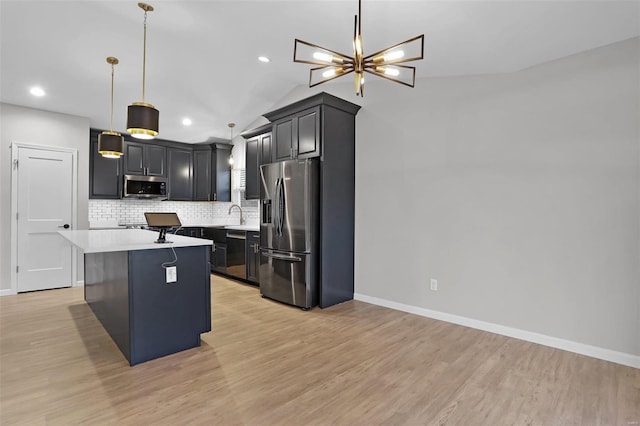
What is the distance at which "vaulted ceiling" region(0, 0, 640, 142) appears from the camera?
99.3 inches

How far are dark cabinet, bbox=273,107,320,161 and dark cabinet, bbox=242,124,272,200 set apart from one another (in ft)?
2.27

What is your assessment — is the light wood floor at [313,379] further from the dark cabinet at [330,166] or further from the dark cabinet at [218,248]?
the dark cabinet at [218,248]

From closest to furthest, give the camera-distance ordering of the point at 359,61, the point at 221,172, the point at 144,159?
the point at 359,61
the point at 144,159
the point at 221,172

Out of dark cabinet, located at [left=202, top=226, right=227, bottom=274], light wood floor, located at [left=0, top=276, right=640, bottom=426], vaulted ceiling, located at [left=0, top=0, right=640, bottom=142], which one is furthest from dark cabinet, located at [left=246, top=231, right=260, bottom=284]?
vaulted ceiling, located at [left=0, top=0, right=640, bottom=142]

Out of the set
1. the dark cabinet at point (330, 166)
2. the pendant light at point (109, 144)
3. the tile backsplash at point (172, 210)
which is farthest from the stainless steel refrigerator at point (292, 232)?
the tile backsplash at point (172, 210)

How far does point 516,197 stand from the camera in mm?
3164

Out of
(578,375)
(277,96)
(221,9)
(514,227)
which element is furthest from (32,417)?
(277,96)

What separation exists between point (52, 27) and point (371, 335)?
15.0ft

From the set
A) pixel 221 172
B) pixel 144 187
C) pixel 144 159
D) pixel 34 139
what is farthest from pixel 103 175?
pixel 221 172

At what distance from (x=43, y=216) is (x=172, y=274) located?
11.8ft

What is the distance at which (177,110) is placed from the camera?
17.9 feet

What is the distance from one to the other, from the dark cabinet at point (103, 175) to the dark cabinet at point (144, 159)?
0.18 m

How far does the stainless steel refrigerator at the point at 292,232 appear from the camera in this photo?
4035 millimetres

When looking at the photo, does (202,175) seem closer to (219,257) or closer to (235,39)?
(219,257)
